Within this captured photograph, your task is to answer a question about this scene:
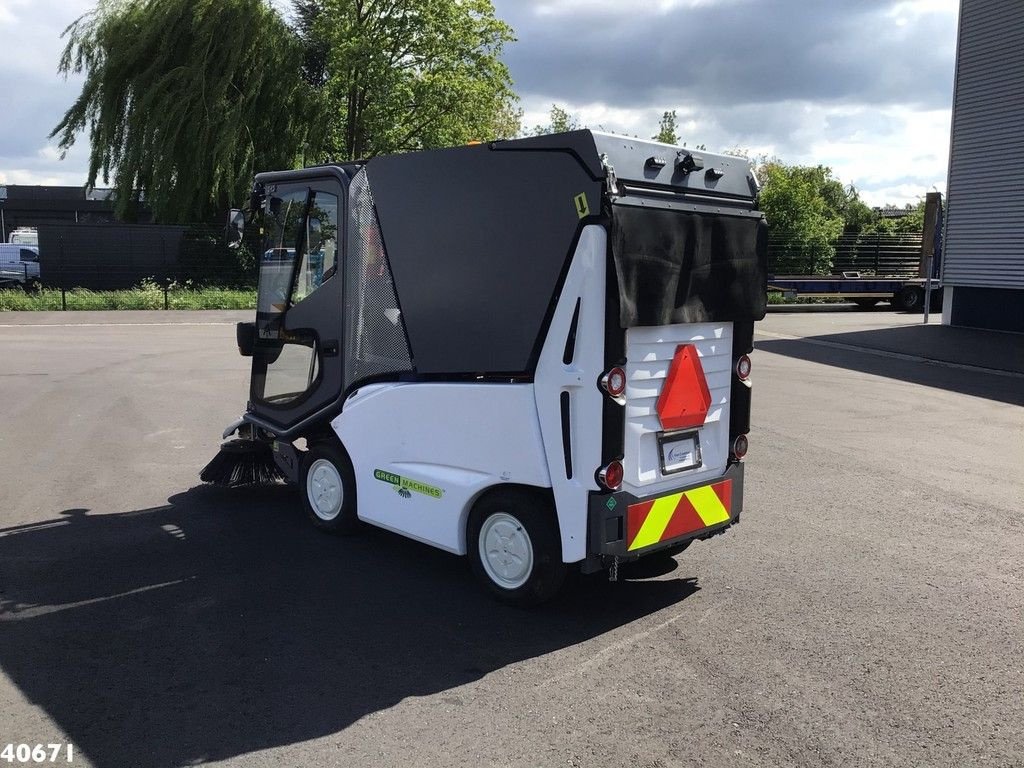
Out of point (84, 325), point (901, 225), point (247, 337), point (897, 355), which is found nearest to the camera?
point (247, 337)

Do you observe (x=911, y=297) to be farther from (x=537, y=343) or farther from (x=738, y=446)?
(x=537, y=343)

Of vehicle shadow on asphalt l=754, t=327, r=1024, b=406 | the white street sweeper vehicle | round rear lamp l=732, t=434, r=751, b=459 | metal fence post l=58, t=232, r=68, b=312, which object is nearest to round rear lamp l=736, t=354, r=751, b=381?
the white street sweeper vehicle

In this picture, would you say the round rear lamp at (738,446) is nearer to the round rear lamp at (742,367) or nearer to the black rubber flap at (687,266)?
the round rear lamp at (742,367)

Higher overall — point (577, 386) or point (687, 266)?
point (687, 266)

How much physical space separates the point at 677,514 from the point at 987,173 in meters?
21.1

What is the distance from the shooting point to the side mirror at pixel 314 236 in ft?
19.7

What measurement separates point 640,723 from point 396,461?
2370 millimetres

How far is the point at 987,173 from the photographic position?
2200cm

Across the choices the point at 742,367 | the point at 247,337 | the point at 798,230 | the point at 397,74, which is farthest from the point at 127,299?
the point at 798,230

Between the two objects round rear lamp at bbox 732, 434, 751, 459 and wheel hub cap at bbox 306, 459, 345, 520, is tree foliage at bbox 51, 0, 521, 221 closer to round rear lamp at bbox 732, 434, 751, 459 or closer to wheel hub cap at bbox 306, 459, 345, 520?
wheel hub cap at bbox 306, 459, 345, 520

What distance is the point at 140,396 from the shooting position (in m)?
11.7

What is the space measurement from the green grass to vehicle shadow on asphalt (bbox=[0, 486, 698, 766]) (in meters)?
20.2

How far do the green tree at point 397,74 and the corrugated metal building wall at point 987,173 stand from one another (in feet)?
53.7

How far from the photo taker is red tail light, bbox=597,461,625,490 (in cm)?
449
